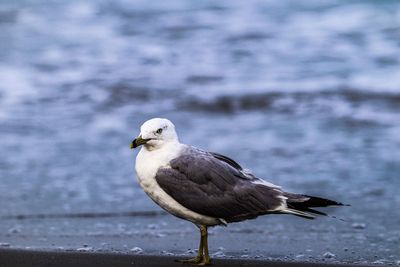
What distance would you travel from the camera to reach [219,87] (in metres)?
10.9

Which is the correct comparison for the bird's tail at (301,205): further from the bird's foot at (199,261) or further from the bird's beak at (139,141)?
the bird's beak at (139,141)

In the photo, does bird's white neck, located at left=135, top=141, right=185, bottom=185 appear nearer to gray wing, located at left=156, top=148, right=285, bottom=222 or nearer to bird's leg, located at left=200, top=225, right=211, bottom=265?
gray wing, located at left=156, top=148, right=285, bottom=222

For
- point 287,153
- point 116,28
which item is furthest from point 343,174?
point 116,28

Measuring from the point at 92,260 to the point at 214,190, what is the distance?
2.33 feet

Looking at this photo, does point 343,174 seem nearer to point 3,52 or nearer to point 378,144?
point 378,144

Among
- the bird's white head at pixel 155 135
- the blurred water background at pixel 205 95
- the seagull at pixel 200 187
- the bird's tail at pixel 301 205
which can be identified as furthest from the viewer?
the blurred water background at pixel 205 95

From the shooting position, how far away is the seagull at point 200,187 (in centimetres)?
472

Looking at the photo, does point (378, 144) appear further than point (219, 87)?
No

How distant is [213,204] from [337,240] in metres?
1.23

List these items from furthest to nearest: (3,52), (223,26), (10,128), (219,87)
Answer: (223,26) → (3,52) → (219,87) → (10,128)

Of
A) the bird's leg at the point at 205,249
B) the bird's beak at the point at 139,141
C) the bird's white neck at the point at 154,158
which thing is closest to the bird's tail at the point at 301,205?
the bird's leg at the point at 205,249

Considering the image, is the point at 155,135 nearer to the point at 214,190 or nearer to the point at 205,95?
the point at 214,190

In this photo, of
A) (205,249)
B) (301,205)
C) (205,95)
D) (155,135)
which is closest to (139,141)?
(155,135)

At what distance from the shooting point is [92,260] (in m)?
4.93
